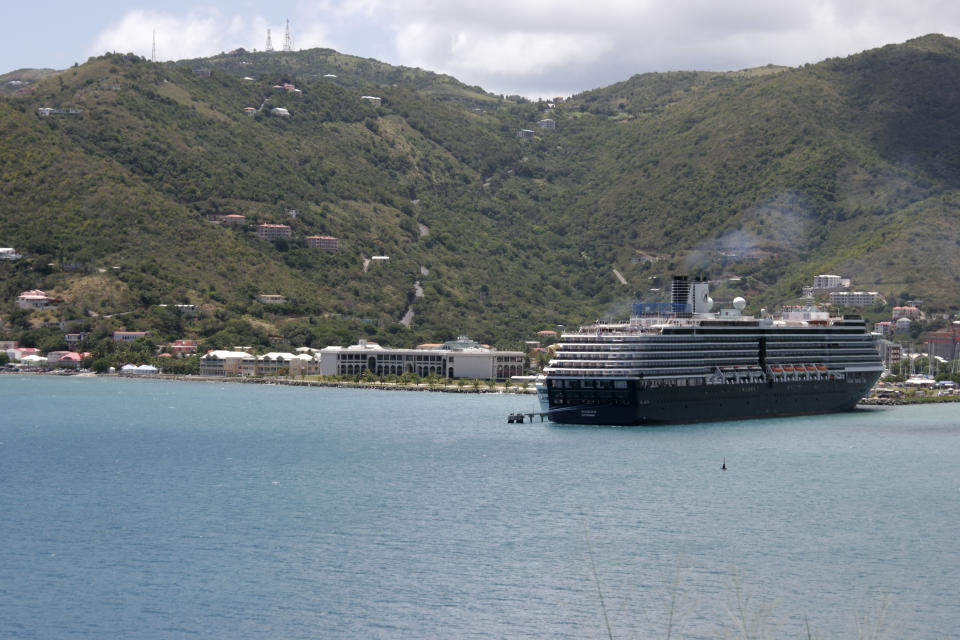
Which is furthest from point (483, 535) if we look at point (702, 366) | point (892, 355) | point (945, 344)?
point (945, 344)

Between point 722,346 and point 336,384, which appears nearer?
point 722,346

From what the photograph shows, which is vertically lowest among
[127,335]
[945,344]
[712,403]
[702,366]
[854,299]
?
[712,403]

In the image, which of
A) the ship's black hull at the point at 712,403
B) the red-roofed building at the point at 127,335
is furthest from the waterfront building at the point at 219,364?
the ship's black hull at the point at 712,403

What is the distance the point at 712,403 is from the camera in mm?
95938

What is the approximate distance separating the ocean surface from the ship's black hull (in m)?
1.59

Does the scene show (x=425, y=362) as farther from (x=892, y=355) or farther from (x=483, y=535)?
(x=483, y=535)

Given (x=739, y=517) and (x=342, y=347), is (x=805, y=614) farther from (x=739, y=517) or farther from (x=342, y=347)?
(x=342, y=347)

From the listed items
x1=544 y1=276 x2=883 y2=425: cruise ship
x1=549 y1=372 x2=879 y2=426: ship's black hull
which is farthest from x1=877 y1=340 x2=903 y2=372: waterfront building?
x1=549 y1=372 x2=879 y2=426: ship's black hull

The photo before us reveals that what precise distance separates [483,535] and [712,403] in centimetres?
4939

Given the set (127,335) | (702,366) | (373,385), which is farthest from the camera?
(127,335)

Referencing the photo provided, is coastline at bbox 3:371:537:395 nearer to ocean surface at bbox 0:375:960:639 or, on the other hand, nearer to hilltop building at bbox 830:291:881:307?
hilltop building at bbox 830:291:881:307

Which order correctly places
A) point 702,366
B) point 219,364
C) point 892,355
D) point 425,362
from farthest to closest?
point 219,364 < point 425,362 < point 892,355 < point 702,366

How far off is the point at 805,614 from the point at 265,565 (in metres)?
18.4

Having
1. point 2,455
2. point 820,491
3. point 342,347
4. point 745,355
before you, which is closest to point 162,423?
point 2,455
